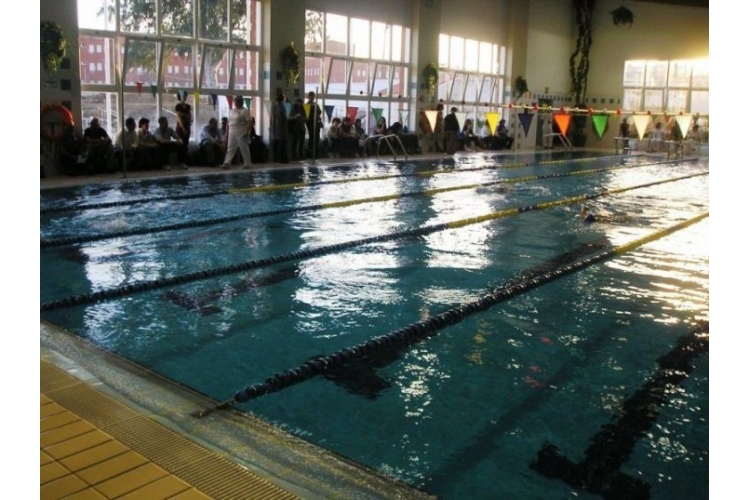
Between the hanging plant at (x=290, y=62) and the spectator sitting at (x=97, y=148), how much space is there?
489cm

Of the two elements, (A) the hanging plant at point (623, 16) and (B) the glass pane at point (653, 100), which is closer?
(A) the hanging plant at point (623, 16)

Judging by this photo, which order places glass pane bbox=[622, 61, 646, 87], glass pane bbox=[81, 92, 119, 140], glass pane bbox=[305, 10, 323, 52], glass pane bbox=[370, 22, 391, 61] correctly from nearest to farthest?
glass pane bbox=[81, 92, 119, 140], glass pane bbox=[305, 10, 323, 52], glass pane bbox=[370, 22, 391, 61], glass pane bbox=[622, 61, 646, 87]

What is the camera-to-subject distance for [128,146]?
12.0m

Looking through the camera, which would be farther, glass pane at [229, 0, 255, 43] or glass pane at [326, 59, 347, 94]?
glass pane at [326, 59, 347, 94]

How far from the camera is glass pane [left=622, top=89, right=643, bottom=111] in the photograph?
25625 millimetres

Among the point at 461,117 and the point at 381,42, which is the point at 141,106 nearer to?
the point at 381,42

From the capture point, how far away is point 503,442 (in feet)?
8.81

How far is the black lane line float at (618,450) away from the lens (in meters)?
2.39

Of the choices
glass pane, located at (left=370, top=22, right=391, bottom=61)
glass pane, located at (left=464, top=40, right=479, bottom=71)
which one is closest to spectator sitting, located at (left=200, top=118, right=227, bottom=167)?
glass pane, located at (left=370, top=22, right=391, bottom=61)

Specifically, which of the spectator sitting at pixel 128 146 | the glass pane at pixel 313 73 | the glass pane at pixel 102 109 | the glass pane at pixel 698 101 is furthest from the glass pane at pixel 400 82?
the glass pane at pixel 698 101

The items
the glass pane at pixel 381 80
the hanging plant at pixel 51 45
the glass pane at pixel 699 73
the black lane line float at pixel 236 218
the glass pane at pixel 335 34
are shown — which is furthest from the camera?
the glass pane at pixel 699 73

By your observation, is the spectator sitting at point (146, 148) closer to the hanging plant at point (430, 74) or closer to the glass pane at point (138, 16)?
the glass pane at point (138, 16)

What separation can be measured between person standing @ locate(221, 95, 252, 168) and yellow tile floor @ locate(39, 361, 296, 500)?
10.7 meters

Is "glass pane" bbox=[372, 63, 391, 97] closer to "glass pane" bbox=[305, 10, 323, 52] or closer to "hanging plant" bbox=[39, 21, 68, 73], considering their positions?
"glass pane" bbox=[305, 10, 323, 52]
